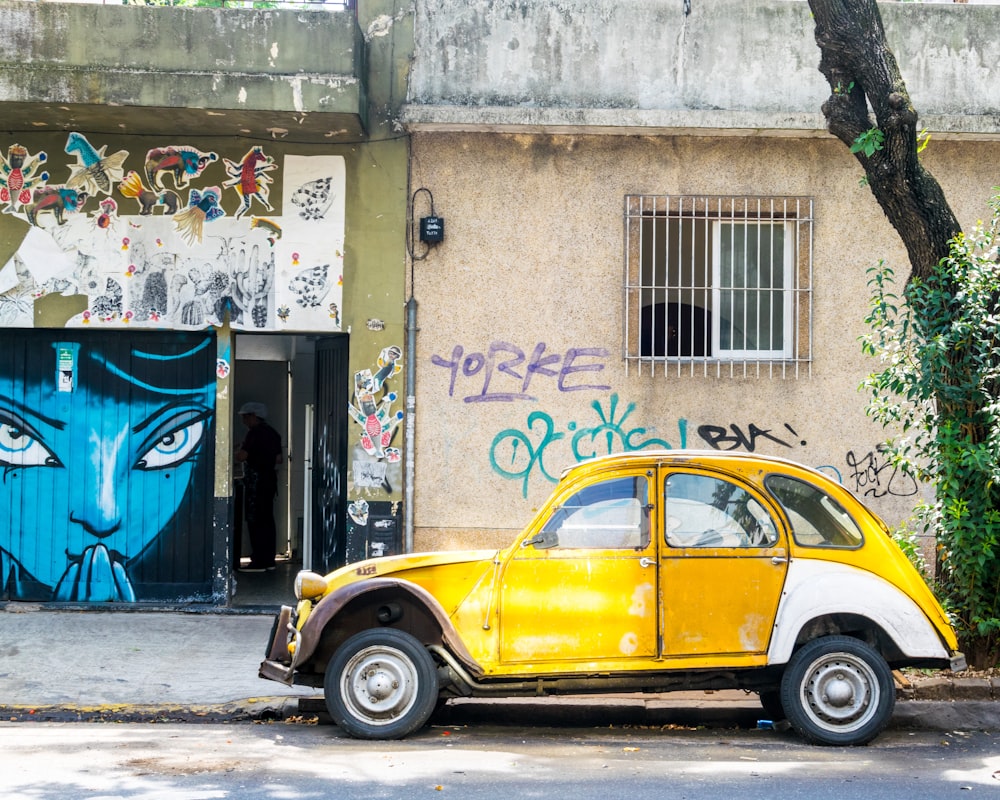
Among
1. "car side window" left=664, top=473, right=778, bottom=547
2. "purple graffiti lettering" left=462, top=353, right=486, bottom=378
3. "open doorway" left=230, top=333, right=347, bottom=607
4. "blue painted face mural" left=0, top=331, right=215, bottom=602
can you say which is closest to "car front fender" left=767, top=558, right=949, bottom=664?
"car side window" left=664, top=473, right=778, bottom=547

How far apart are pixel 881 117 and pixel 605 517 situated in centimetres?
339

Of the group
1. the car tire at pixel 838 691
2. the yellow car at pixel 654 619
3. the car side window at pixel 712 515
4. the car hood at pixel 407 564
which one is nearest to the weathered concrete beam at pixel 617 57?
the car side window at pixel 712 515

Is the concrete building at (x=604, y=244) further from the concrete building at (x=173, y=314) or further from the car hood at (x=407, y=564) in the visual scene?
the car hood at (x=407, y=564)

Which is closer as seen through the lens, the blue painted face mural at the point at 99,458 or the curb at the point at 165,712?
the curb at the point at 165,712

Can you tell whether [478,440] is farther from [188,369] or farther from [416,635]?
[416,635]

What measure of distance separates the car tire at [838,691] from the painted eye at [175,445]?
6135 mm

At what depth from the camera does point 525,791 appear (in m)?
5.48

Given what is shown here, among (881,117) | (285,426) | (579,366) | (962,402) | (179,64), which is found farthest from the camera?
(285,426)

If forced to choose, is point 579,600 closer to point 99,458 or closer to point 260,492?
point 99,458

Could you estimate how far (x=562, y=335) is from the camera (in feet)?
34.3

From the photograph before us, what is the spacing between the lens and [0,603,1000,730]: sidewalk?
7363 millimetres

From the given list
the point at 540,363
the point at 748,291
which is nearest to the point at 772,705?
the point at 540,363

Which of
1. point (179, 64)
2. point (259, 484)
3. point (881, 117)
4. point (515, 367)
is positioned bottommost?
point (259, 484)

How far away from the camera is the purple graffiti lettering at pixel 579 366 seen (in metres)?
10.4
